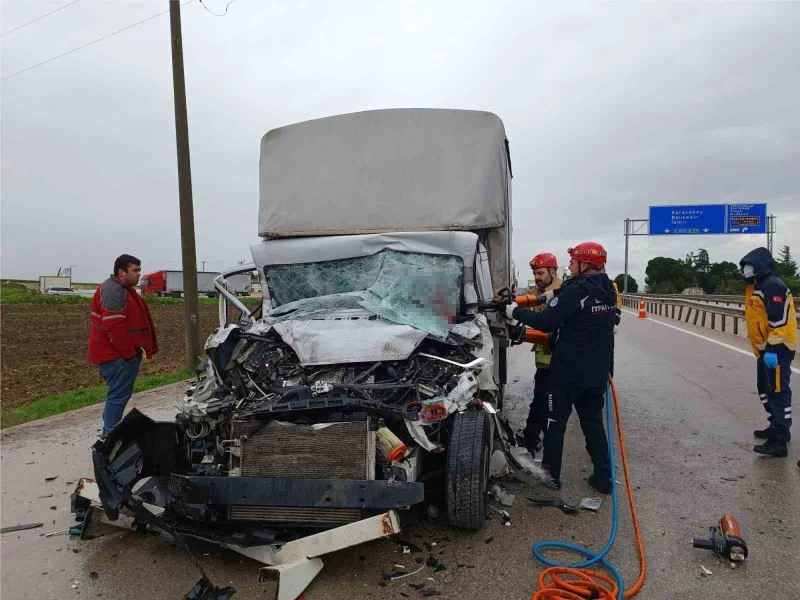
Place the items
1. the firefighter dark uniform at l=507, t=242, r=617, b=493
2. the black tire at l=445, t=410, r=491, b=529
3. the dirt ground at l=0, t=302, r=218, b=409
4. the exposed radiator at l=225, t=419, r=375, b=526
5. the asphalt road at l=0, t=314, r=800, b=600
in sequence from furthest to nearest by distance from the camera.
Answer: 1. the dirt ground at l=0, t=302, r=218, b=409
2. the firefighter dark uniform at l=507, t=242, r=617, b=493
3. the black tire at l=445, t=410, r=491, b=529
4. the exposed radiator at l=225, t=419, r=375, b=526
5. the asphalt road at l=0, t=314, r=800, b=600

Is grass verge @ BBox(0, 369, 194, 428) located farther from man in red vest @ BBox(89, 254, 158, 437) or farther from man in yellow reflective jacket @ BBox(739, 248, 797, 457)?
man in yellow reflective jacket @ BBox(739, 248, 797, 457)

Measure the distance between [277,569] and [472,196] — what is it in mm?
3622

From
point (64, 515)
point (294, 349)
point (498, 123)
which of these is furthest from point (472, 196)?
point (64, 515)

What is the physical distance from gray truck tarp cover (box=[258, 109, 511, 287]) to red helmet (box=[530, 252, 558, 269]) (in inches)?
14.1

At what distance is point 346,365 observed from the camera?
399 cm

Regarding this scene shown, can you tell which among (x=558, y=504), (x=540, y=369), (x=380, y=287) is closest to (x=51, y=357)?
(x=380, y=287)

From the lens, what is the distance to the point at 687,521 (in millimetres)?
3998

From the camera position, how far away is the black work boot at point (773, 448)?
17.3ft

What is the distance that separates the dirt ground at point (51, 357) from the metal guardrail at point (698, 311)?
1457cm

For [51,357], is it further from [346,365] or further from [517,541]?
[517,541]

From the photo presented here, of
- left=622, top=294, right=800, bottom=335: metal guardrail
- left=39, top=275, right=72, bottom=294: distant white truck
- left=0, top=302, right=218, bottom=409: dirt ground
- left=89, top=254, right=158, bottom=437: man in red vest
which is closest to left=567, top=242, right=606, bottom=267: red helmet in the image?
left=89, top=254, right=158, bottom=437: man in red vest

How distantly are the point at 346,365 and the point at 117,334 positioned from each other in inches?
105

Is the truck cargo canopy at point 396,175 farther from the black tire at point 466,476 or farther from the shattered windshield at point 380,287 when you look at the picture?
the black tire at point 466,476

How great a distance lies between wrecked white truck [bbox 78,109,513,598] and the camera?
3.41m
